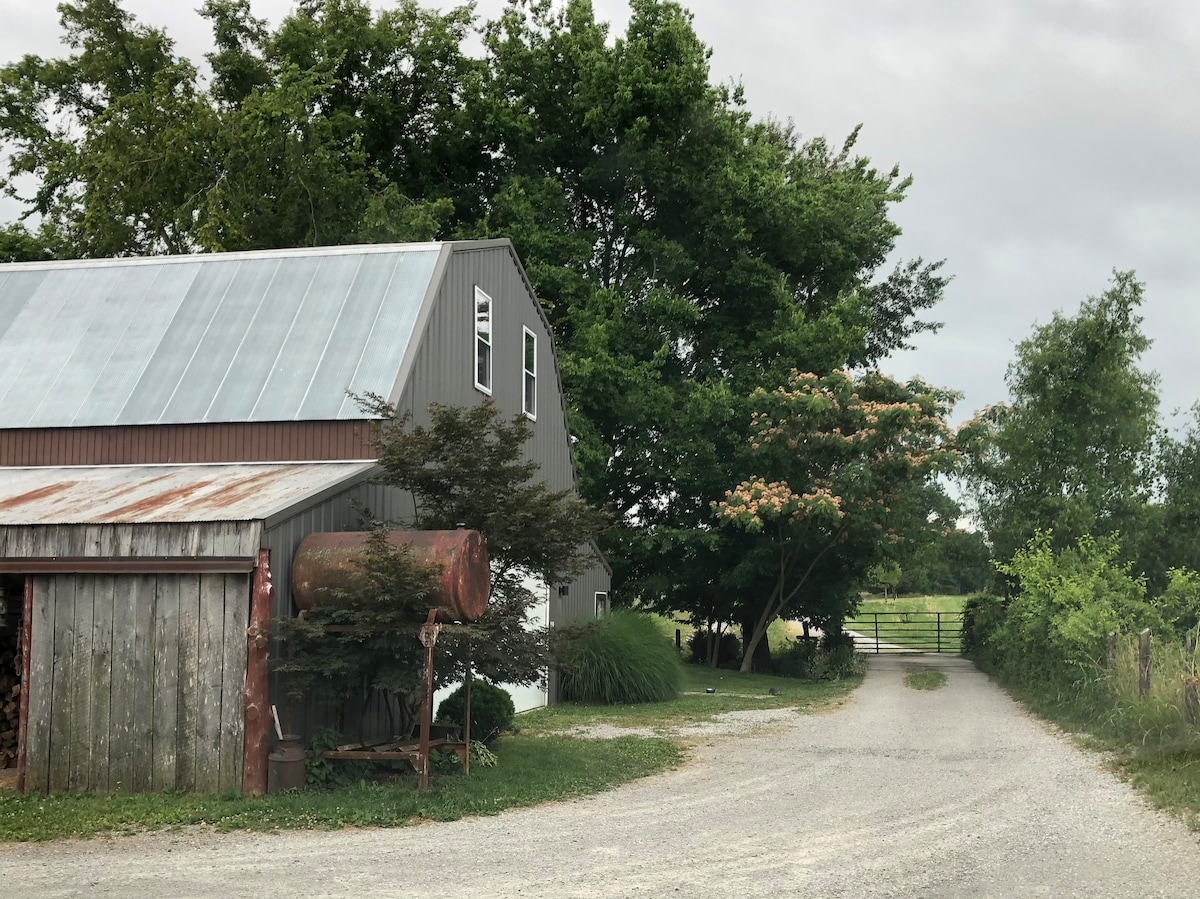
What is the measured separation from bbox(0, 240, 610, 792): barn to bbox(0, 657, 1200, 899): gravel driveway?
186 cm

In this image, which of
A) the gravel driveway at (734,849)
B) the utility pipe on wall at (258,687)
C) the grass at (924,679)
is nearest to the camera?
the gravel driveway at (734,849)

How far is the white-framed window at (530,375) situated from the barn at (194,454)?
4 cm

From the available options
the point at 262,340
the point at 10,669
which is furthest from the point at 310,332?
the point at 10,669

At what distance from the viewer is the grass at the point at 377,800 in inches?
344

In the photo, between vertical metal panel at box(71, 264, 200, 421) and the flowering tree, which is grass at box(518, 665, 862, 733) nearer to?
the flowering tree

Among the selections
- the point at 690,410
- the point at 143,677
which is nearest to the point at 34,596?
the point at 143,677

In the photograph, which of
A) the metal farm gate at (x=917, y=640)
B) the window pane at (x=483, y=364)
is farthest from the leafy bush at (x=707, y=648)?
the window pane at (x=483, y=364)

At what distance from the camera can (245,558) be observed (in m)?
9.73

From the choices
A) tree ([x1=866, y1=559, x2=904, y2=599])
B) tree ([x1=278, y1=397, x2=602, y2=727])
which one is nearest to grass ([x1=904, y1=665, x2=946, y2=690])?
tree ([x1=866, y1=559, x2=904, y2=599])

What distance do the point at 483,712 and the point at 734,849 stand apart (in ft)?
16.4

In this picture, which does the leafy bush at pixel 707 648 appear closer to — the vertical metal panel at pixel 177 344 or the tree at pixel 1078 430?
the tree at pixel 1078 430

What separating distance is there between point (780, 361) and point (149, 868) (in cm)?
2198

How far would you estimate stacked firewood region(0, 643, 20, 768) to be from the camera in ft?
38.7

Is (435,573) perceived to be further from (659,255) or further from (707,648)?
(707,648)
